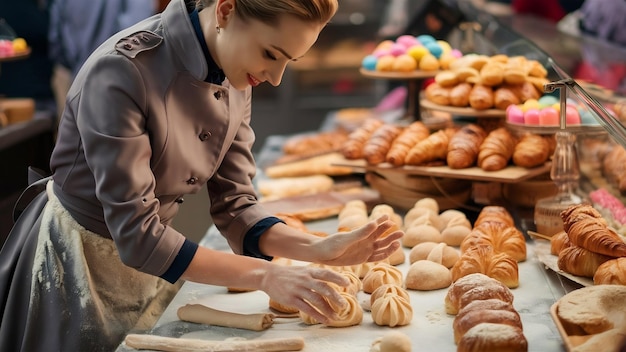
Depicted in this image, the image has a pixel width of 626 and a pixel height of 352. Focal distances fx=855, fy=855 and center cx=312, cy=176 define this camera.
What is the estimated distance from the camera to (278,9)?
181 centimetres

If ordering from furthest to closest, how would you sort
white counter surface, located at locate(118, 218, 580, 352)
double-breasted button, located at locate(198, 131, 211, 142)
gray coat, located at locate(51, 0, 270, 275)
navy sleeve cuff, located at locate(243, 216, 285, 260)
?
navy sleeve cuff, located at locate(243, 216, 285, 260)
double-breasted button, located at locate(198, 131, 211, 142)
white counter surface, located at locate(118, 218, 580, 352)
gray coat, located at locate(51, 0, 270, 275)

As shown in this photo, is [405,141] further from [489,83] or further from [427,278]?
[427,278]

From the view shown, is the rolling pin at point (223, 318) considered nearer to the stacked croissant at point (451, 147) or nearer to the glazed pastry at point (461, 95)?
the stacked croissant at point (451, 147)

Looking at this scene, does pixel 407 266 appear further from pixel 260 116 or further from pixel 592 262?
pixel 260 116

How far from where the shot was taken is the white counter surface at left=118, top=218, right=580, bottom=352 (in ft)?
6.42

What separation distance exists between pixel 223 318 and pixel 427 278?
22.6 inches

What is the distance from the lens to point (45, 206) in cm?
230

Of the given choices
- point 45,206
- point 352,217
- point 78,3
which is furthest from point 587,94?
point 78,3

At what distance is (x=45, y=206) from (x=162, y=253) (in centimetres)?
56

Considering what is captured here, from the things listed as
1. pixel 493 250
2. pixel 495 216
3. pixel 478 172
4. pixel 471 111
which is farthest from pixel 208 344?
pixel 471 111

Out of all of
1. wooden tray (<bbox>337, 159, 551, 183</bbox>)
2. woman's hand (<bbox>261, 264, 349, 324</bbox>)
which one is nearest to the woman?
woman's hand (<bbox>261, 264, 349, 324</bbox>)

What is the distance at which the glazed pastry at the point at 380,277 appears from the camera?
229 centimetres

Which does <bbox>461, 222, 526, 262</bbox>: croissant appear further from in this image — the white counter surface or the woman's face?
the woman's face

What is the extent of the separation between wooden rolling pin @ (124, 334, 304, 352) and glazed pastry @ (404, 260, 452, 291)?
500mm
